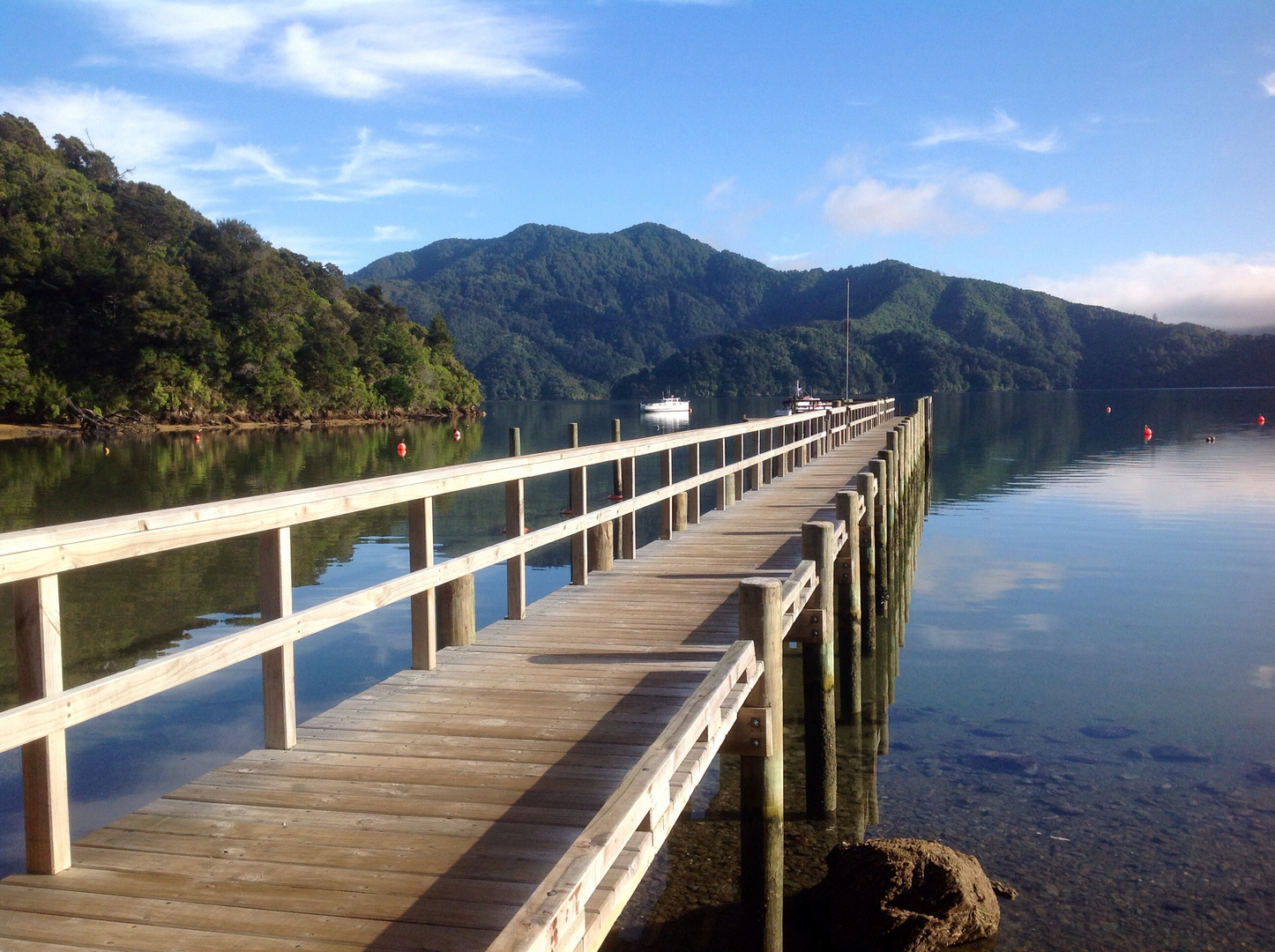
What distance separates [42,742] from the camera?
324 cm

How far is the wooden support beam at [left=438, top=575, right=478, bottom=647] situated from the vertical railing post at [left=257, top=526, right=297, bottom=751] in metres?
1.80

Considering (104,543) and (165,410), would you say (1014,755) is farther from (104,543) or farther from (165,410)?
(165,410)

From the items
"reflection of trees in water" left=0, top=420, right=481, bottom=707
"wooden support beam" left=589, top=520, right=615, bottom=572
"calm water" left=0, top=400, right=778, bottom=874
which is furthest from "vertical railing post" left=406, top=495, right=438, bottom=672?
"reflection of trees in water" left=0, top=420, right=481, bottom=707

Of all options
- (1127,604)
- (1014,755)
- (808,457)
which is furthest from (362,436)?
(1014,755)

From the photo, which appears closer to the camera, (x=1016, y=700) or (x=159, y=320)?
(x=1016, y=700)

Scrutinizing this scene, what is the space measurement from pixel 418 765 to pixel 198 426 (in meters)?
72.2

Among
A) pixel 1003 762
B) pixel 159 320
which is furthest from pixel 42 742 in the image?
pixel 159 320

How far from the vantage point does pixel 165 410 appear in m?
67.8

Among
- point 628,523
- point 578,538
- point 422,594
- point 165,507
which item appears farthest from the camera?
point 165,507

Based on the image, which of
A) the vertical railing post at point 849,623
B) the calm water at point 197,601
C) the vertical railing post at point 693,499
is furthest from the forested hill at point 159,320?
the vertical railing post at point 849,623

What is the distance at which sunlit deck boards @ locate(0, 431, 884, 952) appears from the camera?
9.70 ft

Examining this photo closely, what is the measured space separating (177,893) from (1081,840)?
19.8 feet

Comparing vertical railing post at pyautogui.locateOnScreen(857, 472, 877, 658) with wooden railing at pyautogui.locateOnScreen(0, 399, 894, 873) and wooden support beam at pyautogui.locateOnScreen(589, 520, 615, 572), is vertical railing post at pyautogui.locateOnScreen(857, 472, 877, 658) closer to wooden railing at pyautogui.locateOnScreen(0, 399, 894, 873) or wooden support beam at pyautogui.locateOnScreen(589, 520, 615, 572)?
wooden support beam at pyautogui.locateOnScreen(589, 520, 615, 572)

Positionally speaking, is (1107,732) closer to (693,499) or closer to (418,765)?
(693,499)
